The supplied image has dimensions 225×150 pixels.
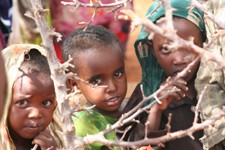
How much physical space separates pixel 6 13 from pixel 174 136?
101 inches

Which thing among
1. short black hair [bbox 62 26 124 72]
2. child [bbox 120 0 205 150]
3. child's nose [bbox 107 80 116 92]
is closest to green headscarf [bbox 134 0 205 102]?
child [bbox 120 0 205 150]

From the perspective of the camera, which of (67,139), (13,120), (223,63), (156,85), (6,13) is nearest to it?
(223,63)

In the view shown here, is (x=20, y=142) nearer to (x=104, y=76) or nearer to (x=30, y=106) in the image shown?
(x=30, y=106)

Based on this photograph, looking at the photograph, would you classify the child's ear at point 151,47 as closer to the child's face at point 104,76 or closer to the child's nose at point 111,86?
the child's face at point 104,76

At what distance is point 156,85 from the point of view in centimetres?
264

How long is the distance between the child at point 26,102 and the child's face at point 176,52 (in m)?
0.44

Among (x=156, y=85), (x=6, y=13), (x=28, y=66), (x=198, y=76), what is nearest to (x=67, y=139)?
(x=28, y=66)

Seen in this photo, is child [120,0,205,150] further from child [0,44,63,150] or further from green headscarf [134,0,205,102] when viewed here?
child [0,44,63,150]

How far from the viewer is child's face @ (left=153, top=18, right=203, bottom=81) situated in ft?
7.96

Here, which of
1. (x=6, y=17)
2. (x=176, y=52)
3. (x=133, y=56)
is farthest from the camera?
(x=133, y=56)

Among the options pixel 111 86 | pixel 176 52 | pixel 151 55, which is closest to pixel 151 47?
pixel 151 55

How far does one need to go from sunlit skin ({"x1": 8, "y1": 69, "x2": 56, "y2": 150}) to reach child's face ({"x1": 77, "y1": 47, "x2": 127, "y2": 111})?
0.17 meters

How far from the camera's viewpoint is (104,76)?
243 cm

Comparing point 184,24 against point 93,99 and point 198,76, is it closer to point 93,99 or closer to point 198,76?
point 198,76
